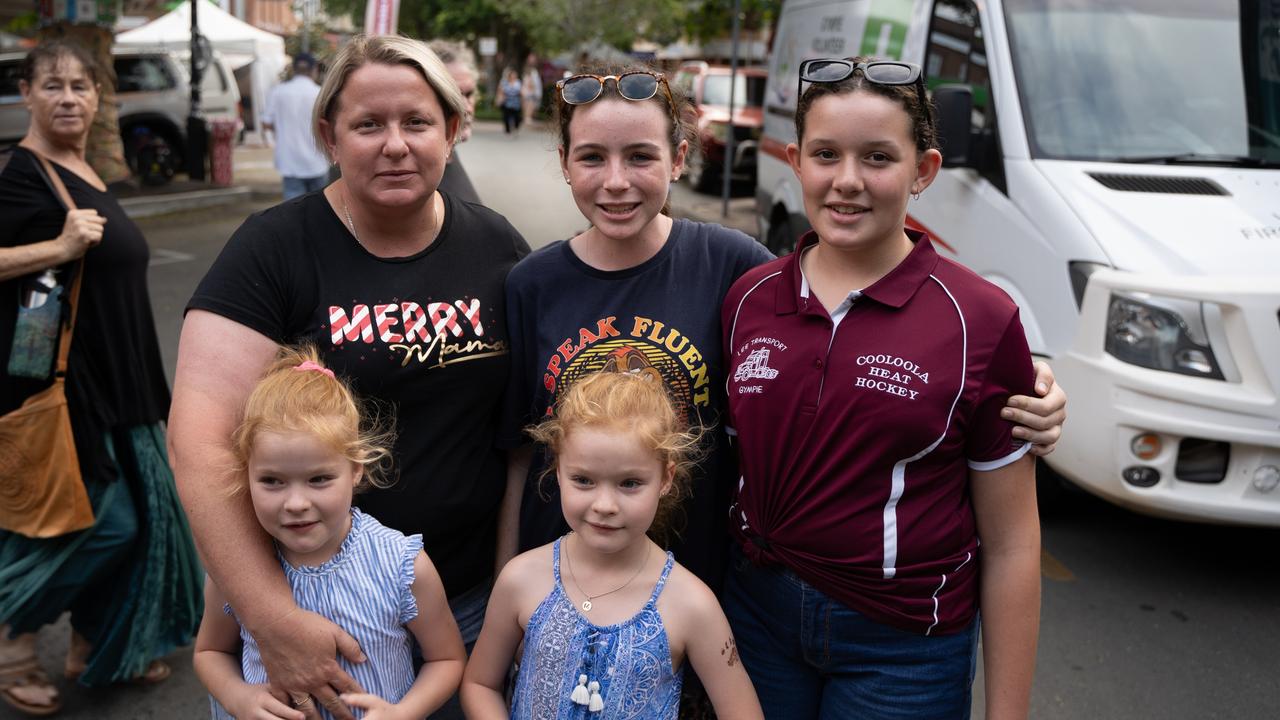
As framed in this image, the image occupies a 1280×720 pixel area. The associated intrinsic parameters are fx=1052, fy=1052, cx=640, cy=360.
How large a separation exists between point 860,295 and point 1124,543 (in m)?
3.60

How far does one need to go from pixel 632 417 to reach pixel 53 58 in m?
2.70

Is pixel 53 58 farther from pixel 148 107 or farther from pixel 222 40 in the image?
pixel 222 40

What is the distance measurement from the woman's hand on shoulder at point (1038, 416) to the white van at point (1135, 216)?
2300mm

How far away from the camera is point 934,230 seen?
5.40m

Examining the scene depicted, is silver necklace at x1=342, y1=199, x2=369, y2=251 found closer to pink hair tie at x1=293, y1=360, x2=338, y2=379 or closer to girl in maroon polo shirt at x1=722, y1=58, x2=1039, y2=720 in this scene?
pink hair tie at x1=293, y1=360, x2=338, y2=379

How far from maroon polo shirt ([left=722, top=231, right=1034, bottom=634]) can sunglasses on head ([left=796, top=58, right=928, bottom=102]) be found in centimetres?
30

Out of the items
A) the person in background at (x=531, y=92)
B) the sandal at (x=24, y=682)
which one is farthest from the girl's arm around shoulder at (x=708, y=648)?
the person in background at (x=531, y=92)

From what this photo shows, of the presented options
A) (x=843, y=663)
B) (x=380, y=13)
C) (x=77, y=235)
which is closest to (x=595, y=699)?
(x=843, y=663)

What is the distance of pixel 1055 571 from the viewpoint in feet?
15.0

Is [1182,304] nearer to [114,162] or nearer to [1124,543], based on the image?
[1124,543]

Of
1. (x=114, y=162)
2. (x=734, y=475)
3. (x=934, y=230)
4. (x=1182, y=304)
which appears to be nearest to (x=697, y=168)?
(x=114, y=162)

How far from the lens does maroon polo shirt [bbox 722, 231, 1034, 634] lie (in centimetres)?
187

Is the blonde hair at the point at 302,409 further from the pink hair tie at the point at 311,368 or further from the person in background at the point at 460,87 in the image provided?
the person in background at the point at 460,87

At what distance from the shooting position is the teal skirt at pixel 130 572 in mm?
3332
